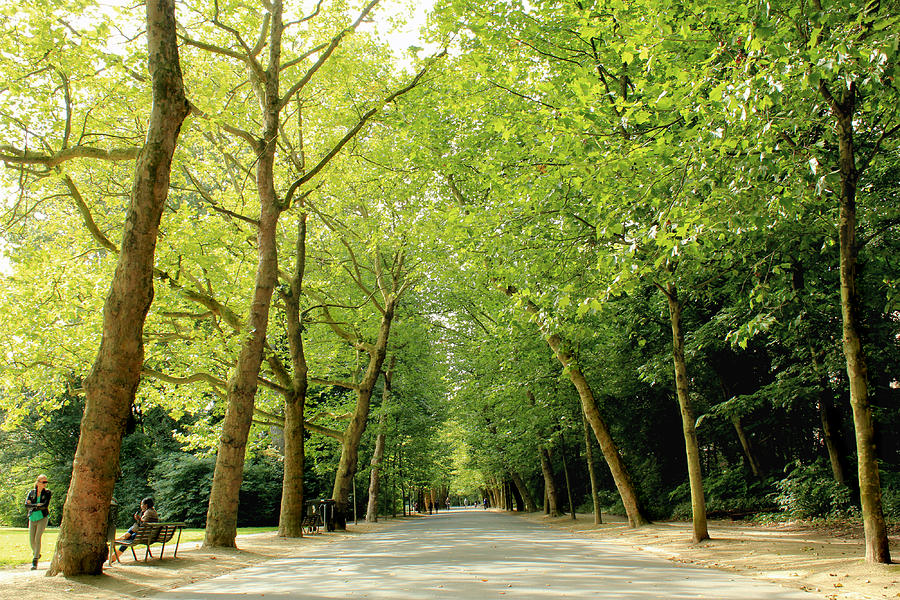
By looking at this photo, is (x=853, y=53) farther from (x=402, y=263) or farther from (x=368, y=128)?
(x=402, y=263)

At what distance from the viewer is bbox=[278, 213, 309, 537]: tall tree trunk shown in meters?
17.9

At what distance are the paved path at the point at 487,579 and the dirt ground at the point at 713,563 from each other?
0.52 m

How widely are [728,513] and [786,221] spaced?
1233cm

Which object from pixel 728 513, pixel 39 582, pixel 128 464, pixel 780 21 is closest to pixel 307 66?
pixel 780 21

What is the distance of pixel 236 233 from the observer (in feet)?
52.5

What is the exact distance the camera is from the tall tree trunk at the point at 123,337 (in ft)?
27.8

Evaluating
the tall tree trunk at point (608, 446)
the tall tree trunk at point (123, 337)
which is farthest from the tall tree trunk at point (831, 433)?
the tall tree trunk at point (123, 337)

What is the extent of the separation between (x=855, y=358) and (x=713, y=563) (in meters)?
4.03

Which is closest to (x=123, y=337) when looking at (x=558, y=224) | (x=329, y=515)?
(x=558, y=224)

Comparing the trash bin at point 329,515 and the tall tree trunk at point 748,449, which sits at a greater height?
the tall tree trunk at point 748,449

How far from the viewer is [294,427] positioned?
1819cm

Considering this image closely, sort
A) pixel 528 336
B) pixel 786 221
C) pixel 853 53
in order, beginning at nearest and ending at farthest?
pixel 853 53 < pixel 786 221 < pixel 528 336

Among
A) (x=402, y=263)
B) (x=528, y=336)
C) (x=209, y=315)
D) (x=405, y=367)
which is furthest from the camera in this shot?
(x=405, y=367)

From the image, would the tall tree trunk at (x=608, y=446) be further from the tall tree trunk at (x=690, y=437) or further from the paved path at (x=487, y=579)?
the tall tree trunk at (x=690, y=437)
